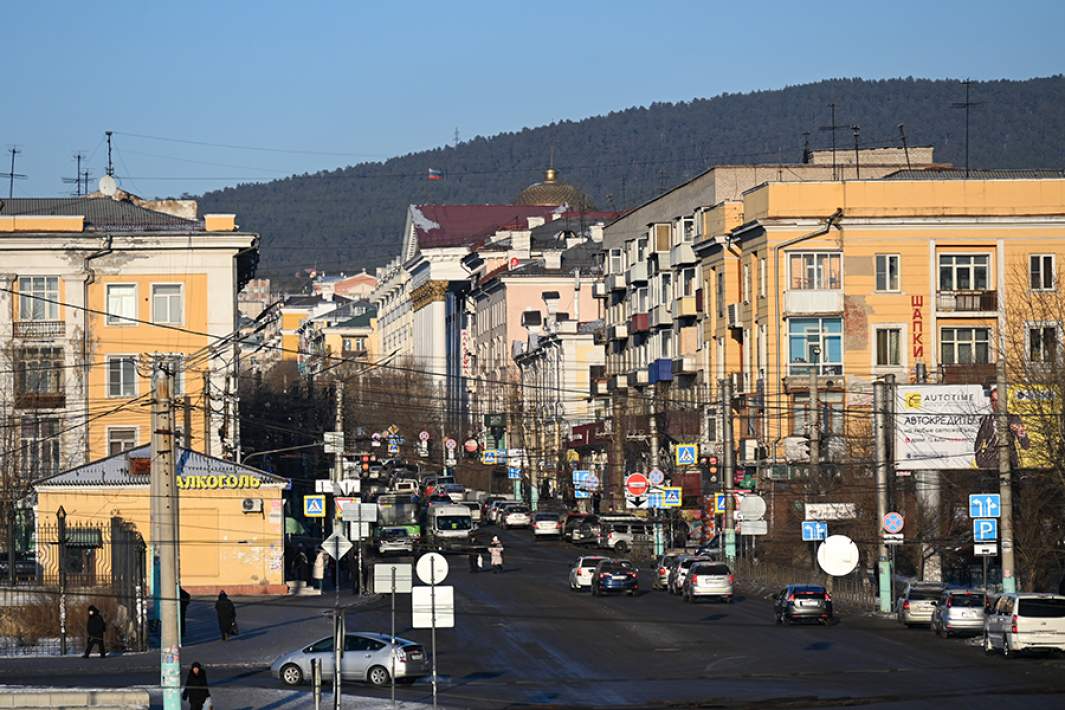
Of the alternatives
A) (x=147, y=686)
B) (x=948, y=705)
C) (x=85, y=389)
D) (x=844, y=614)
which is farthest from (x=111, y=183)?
(x=948, y=705)

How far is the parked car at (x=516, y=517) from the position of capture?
10688 centimetres

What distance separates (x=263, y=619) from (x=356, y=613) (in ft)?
10.8

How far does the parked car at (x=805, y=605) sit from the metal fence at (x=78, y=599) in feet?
58.1

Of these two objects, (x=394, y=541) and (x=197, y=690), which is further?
(x=394, y=541)

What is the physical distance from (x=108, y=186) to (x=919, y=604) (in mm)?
61184

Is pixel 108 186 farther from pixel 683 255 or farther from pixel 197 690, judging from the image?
pixel 197 690

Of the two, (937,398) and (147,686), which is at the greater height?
(937,398)

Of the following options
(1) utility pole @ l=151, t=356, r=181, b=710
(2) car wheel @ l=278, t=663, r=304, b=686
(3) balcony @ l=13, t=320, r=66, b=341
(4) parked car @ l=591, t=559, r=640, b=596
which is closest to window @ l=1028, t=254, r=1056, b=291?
(4) parked car @ l=591, t=559, r=640, b=596

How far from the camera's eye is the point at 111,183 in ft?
338

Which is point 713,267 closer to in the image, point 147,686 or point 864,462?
point 864,462

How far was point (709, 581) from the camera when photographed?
6262cm

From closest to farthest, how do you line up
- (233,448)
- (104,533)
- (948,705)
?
(948,705) → (104,533) → (233,448)

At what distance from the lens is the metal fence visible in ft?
166

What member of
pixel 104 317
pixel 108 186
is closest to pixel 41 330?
pixel 104 317
